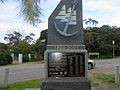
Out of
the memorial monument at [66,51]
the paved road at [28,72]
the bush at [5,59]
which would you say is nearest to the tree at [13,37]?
the bush at [5,59]

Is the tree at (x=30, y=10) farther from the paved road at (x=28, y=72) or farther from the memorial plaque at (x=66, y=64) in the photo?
the paved road at (x=28, y=72)

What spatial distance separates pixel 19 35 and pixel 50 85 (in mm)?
70631

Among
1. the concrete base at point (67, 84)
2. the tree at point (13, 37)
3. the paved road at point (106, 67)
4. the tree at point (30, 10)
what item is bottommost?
the concrete base at point (67, 84)

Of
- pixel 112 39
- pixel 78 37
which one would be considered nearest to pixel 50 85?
pixel 78 37

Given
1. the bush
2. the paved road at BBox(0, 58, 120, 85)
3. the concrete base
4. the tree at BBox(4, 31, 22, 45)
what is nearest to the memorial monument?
the concrete base

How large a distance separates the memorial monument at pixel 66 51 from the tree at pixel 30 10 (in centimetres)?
745

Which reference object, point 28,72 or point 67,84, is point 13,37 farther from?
point 67,84

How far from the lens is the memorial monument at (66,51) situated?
13258 mm

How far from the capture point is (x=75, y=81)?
518 inches

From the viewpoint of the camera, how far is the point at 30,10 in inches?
230

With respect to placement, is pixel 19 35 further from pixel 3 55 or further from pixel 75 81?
pixel 75 81

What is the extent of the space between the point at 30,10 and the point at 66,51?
8130 mm

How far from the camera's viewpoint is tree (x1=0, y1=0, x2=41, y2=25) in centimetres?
584

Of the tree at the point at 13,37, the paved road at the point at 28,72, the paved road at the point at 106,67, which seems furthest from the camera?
the tree at the point at 13,37
